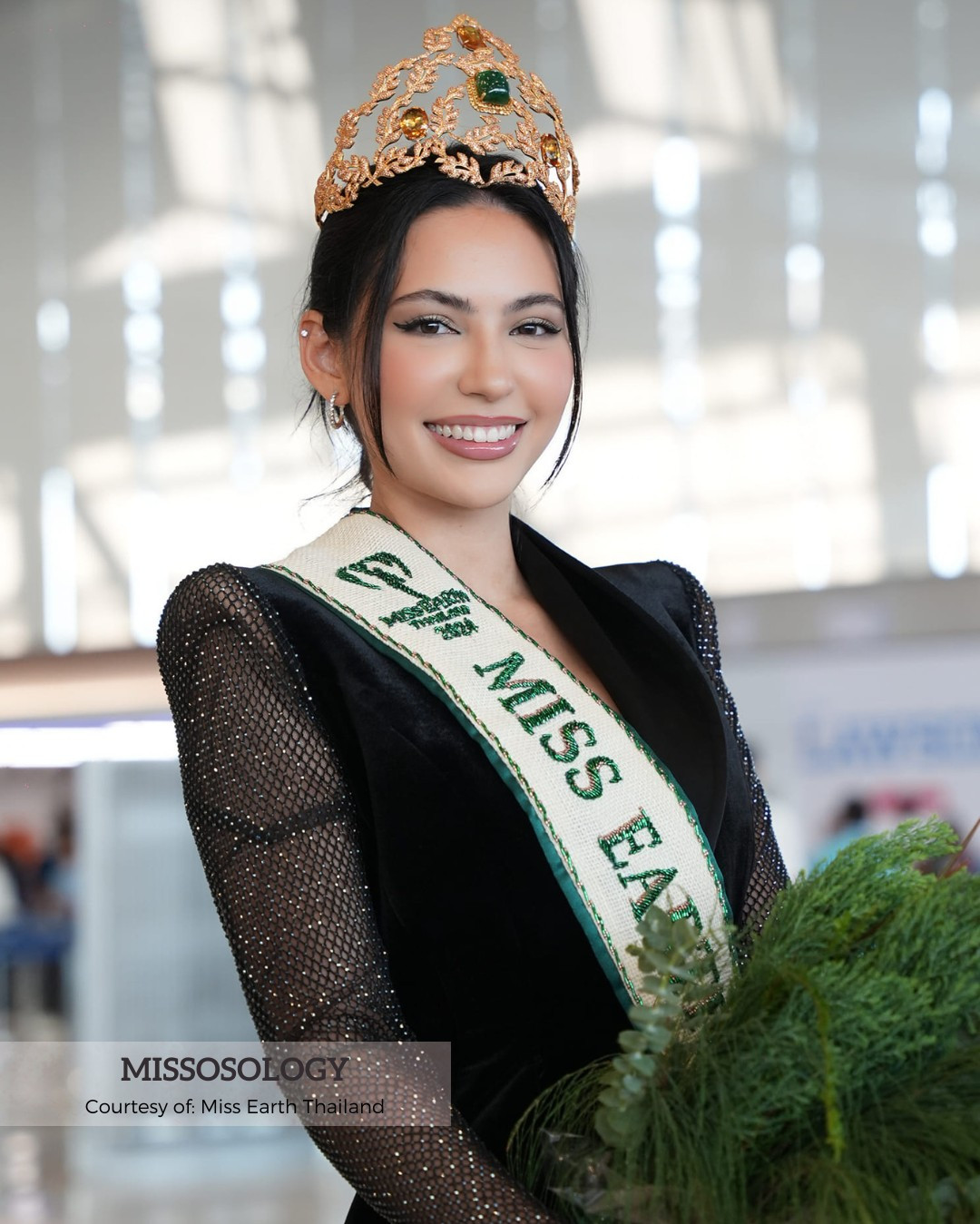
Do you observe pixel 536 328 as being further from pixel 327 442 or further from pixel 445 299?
pixel 327 442

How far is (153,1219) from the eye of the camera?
161 inches

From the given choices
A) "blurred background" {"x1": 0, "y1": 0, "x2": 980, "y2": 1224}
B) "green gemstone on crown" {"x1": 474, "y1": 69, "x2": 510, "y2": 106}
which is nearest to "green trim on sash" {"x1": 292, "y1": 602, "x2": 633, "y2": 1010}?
"green gemstone on crown" {"x1": 474, "y1": 69, "x2": 510, "y2": 106}

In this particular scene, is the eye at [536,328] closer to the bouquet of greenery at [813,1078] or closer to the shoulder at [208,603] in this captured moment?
the shoulder at [208,603]

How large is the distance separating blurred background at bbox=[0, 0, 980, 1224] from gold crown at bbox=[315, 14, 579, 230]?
2.93m

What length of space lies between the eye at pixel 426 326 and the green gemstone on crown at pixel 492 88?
10.1 inches

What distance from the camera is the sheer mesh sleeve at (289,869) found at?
0.92 m

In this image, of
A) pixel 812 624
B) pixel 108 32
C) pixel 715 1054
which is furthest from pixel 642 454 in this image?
pixel 715 1054

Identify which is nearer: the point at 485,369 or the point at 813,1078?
the point at 813,1078

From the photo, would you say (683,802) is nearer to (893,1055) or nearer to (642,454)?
(893,1055)

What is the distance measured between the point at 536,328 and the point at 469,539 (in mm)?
176

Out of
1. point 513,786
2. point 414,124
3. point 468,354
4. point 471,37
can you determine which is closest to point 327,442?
point 471,37

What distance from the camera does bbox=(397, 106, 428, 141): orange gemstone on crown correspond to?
4.07ft

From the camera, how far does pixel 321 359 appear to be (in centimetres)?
127

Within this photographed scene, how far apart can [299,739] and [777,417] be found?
405 centimetres
